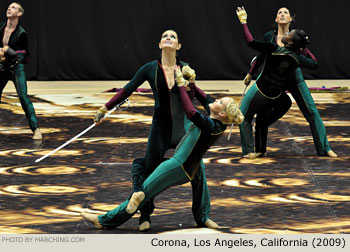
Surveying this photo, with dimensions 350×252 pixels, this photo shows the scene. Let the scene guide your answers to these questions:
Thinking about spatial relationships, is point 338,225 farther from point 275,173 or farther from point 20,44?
point 20,44

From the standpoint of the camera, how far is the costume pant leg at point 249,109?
8094 mm

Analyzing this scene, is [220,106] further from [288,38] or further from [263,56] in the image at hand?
[263,56]

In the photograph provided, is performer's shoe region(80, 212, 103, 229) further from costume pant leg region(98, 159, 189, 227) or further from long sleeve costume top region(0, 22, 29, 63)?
long sleeve costume top region(0, 22, 29, 63)

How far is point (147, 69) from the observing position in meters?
6.07

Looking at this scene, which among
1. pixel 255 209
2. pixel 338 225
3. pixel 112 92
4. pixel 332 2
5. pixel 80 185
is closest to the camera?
pixel 338 225

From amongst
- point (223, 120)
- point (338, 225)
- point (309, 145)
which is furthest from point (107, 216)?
point (309, 145)

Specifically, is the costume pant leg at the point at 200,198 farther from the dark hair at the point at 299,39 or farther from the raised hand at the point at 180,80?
the dark hair at the point at 299,39

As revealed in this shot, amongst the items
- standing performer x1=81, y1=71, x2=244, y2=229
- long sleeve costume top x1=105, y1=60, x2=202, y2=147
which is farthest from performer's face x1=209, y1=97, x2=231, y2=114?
long sleeve costume top x1=105, y1=60, x2=202, y2=147

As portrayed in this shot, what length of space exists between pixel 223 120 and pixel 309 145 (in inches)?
140

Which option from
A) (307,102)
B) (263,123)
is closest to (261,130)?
(263,123)

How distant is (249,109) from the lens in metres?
8.13

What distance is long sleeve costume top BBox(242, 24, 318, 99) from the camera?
787cm

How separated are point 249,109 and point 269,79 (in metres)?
A: 0.36

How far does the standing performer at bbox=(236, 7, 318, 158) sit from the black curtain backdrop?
18.0ft
